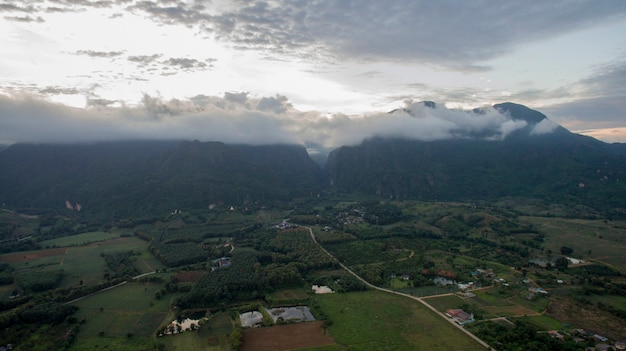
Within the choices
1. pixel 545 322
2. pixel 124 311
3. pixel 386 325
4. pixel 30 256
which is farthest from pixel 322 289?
pixel 30 256

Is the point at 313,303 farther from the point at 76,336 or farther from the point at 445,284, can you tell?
the point at 76,336

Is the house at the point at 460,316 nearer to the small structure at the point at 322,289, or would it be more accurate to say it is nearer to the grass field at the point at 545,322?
the grass field at the point at 545,322

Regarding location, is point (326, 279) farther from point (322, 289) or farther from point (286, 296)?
point (286, 296)

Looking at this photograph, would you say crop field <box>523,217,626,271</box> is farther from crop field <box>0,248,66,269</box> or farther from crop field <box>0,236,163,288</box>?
crop field <box>0,248,66,269</box>

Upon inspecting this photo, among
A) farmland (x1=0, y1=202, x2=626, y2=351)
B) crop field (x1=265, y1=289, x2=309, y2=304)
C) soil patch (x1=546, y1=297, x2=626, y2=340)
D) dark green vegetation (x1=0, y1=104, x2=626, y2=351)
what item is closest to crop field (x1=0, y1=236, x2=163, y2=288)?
farmland (x1=0, y1=202, x2=626, y2=351)

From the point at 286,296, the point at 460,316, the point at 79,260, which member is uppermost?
the point at 460,316

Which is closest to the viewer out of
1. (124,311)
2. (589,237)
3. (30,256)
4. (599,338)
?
(599,338)

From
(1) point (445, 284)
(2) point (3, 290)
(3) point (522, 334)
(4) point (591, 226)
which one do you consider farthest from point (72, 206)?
(4) point (591, 226)

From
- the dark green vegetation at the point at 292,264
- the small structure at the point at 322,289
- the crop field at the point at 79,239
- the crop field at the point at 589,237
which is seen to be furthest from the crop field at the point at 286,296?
the crop field at the point at 79,239
